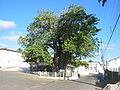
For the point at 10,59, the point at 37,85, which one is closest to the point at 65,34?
the point at 37,85

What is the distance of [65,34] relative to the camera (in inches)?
1270

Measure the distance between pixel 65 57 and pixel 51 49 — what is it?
120 inches

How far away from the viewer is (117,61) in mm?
61875

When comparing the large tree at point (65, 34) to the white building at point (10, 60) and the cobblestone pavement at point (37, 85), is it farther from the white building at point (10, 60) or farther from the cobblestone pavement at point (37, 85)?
the white building at point (10, 60)

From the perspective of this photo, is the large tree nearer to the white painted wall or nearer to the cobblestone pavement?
the cobblestone pavement

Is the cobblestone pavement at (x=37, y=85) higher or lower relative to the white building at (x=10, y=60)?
lower

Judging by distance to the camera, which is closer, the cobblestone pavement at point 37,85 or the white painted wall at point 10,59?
the cobblestone pavement at point 37,85

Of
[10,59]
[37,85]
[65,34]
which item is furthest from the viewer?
[10,59]

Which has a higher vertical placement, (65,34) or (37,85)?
(65,34)

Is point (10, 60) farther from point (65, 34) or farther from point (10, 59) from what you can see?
point (65, 34)

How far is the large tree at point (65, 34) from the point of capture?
30250 mm

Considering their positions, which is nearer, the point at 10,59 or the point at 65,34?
the point at 65,34

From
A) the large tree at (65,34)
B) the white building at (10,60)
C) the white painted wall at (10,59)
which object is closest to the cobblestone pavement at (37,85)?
the large tree at (65,34)

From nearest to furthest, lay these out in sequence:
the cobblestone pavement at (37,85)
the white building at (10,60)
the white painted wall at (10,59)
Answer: the cobblestone pavement at (37,85) < the white building at (10,60) < the white painted wall at (10,59)
